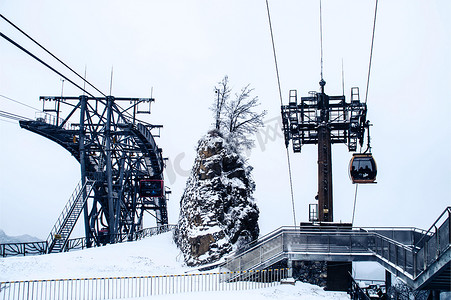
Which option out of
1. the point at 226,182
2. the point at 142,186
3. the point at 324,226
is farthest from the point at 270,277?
the point at 142,186

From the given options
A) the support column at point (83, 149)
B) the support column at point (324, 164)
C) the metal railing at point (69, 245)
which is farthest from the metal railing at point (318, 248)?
the support column at point (83, 149)

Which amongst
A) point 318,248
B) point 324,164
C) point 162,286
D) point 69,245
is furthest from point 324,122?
point 69,245

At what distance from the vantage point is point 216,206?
3170 cm

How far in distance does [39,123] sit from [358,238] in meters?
29.4

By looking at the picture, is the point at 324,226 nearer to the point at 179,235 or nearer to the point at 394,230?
the point at 394,230

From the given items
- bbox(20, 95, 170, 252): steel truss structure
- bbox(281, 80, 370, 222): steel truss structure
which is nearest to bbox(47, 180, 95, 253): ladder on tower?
bbox(20, 95, 170, 252): steel truss structure

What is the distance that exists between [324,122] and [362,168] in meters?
4.38

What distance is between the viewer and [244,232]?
3191 cm

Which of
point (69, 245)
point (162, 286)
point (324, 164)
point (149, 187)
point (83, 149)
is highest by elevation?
point (83, 149)

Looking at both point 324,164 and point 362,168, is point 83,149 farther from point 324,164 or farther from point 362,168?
point 362,168

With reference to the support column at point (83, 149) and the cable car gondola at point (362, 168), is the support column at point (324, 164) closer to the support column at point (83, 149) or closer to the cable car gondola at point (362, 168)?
the cable car gondola at point (362, 168)

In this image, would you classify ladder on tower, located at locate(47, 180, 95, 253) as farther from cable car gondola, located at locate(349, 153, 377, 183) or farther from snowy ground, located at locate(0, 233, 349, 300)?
cable car gondola, located at locate(349, 153, 377, 183)

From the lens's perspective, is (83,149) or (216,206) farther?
(83,149)

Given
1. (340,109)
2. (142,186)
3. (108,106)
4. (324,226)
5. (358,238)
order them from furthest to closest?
(142,186) < (108,106) < (340,109) < (324,226) < (358,238)
